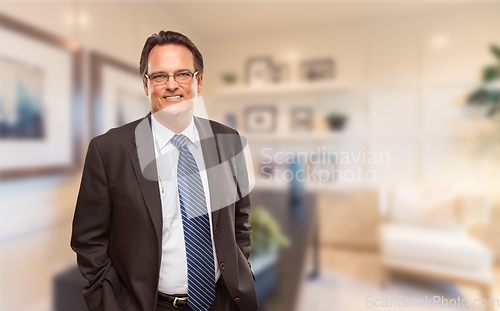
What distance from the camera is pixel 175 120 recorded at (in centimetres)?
53

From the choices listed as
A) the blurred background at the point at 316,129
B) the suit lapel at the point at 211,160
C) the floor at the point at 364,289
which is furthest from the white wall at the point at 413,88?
the floor at the point at 364,289

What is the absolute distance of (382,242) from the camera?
34.6 inches

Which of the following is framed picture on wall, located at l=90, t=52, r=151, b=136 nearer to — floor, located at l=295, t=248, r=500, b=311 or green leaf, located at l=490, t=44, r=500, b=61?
floor, located at l=295, t=248, r=500, b=311

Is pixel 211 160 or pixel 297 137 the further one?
pixel 297 137

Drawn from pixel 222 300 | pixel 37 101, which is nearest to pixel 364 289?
pixel 222 300

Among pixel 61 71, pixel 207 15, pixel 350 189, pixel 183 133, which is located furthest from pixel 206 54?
pixel 350 189

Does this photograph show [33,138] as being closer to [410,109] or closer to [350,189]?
[350,189]

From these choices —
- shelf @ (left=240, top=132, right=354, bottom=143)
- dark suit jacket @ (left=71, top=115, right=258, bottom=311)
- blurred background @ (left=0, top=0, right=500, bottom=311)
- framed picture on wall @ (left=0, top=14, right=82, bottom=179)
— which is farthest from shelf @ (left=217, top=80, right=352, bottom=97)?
framed picture on wall @ (left=0, top=14, right=82, bottom=179)

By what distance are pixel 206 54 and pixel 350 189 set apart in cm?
69

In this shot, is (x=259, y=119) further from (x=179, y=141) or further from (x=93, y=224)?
(x=93, y=224)

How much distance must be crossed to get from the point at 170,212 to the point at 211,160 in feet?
0.48

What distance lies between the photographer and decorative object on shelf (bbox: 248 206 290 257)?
88 cm

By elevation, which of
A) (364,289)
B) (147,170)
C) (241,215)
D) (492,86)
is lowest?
(364,289)

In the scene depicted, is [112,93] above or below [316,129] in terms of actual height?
above
